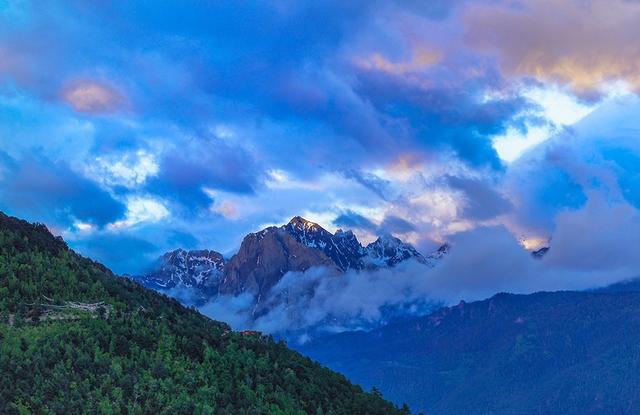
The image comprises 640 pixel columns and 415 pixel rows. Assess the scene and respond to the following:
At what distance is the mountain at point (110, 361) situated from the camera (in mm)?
148125

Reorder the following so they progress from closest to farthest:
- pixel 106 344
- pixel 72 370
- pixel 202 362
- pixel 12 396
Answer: pixel 12 396 < pixel 72 370 < pixel 106 344 < pixel 202 362

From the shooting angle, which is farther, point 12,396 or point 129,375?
point 129,375

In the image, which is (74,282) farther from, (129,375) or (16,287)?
(129,375)

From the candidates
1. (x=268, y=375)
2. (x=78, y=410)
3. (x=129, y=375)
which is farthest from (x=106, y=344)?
(x=268, y=375)

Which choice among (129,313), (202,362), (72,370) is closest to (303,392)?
(202,362)

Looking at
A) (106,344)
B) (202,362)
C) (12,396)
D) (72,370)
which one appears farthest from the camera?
(202,362)

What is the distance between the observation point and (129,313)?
617ft

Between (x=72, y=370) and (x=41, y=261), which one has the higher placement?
(x=41, y=261)

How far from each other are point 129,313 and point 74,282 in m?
15.5

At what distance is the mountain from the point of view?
148 m

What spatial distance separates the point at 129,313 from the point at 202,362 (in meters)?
21.3

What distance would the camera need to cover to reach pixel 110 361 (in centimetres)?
15962

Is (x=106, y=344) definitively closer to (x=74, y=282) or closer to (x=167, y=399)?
(x=167, y=399)

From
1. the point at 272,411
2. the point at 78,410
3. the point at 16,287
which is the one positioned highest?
the point at 16,287
